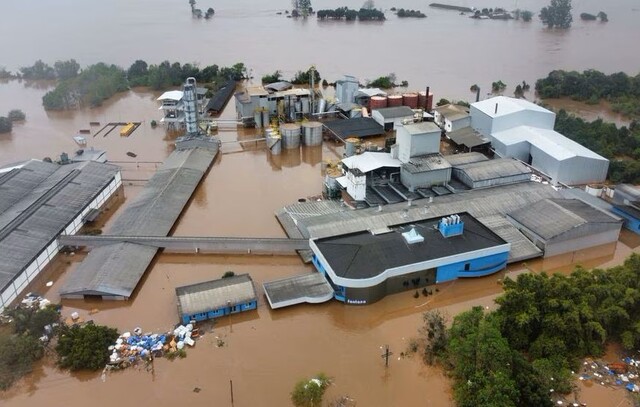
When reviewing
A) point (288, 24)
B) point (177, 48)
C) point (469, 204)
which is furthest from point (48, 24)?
point (469, 204)

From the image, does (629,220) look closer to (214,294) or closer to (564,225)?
(564,225)

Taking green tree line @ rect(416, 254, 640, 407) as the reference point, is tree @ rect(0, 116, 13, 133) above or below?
above

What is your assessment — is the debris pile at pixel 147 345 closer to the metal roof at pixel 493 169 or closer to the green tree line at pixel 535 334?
the green tree line at pixel 535 334

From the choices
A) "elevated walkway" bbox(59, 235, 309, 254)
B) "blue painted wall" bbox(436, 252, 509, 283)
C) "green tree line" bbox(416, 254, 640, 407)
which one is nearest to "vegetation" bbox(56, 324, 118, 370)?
"elevated walkway" bbox(59, 235, 309, 254)

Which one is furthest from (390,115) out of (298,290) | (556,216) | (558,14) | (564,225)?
(558,14)

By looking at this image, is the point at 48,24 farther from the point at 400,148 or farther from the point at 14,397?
the point at 14,397

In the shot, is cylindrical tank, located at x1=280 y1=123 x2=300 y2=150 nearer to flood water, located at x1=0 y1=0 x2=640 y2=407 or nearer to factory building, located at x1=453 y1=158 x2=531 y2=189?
flood water, located at x1=0 y1=0 x2=640 y2=407
